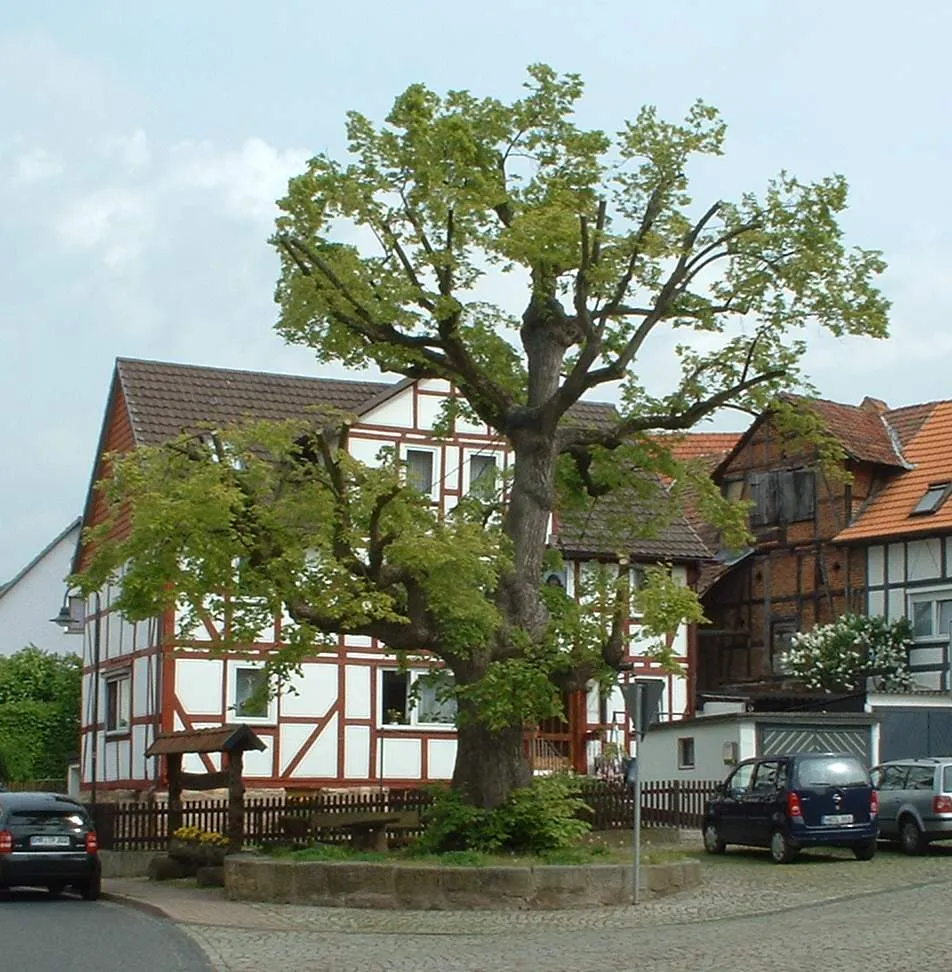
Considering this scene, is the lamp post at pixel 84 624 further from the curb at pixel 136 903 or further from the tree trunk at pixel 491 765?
the tree trunk at pixel 491 765

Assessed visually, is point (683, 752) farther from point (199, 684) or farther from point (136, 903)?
point (136, 903)

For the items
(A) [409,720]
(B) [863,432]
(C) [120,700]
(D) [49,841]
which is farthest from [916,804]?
(B) [863,432]

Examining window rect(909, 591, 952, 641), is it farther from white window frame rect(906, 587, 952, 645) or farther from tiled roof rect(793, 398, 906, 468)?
tiled roof rect(793, 398, 906, 468)

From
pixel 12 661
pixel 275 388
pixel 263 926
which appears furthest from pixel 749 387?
pixel 12 661

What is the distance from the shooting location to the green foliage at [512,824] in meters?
24.3

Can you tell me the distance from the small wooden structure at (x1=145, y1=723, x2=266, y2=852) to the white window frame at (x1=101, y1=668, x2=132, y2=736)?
11954 mm

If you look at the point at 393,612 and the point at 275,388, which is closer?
the point at 393,612

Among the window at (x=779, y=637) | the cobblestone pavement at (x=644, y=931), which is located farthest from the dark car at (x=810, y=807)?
the window at (x=779, y=637)

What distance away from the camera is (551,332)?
1032 inches

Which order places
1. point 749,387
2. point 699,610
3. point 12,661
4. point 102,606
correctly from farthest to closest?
1. point 12,661
2. point 102,606
3. point 749,387
4. point 699,610

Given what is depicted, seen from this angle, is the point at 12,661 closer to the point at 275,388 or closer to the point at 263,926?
the point at 275,388

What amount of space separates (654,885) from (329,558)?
5766mm

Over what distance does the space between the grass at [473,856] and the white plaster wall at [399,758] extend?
15.5 m

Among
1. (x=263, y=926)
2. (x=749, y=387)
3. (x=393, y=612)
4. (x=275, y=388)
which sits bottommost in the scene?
(x=263, y=926)
